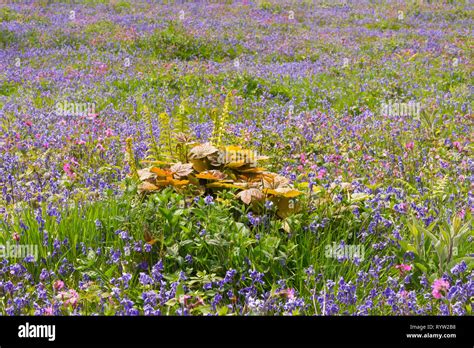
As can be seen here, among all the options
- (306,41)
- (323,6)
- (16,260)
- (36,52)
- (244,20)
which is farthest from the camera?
(323,6)

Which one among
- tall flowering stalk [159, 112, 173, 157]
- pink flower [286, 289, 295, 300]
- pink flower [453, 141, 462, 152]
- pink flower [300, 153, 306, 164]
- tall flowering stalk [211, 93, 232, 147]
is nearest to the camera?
pink flower [286, 289, 295, 300]

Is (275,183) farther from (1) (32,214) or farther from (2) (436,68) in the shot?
(2) (436,68)

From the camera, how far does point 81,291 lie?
3.38 m

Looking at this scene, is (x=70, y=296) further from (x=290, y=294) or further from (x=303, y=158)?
(x=303, y=158)

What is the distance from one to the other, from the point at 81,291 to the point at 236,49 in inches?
551

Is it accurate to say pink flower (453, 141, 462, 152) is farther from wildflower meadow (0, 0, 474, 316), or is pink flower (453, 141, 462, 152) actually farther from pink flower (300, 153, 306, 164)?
pink flower (300, 153, 306, 164)

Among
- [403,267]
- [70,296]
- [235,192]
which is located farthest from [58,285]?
[403,267]

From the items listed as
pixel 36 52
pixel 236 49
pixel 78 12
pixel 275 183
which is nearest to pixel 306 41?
pixel 236 49

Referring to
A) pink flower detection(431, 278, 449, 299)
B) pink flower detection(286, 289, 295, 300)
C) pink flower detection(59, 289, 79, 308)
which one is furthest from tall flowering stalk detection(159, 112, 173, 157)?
pink flower detection(431, 278, 449, 299)

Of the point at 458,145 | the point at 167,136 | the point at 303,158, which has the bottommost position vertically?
the point at 303,158
